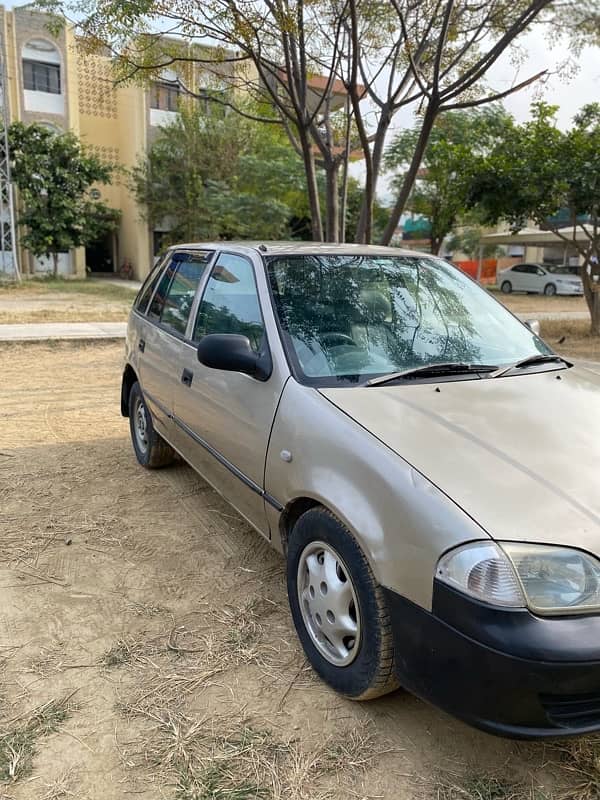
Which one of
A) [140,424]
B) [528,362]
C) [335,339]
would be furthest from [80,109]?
[528,362]

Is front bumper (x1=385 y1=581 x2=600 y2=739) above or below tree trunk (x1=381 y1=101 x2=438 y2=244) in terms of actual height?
below

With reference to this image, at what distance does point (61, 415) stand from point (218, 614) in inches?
159

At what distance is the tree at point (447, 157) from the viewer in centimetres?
1208

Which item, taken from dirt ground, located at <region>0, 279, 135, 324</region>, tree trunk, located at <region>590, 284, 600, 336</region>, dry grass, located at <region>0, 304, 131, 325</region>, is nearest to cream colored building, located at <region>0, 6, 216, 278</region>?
dirt ground, located at <region>0, 279, 135, 324</region>

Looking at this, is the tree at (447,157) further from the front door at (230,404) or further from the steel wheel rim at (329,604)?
the steel wheel rim at (329,604)

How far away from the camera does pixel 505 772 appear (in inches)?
83.4

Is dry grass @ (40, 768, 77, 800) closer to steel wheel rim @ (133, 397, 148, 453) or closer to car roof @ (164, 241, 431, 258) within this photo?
car roof @ (164, 241, 431, 258)

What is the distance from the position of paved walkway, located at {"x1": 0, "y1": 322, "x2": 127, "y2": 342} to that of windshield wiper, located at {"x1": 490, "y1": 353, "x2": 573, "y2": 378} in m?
8.65

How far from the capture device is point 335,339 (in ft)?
9.71

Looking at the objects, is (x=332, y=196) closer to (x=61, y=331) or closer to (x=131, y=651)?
(x=61, y=331)

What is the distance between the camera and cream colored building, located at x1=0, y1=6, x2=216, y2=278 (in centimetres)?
2605

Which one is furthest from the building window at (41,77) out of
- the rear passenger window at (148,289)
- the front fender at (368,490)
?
the front fender at (368,490)

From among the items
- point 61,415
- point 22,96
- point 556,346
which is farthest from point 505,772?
point 22,96

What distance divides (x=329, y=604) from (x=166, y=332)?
91.4 inches
